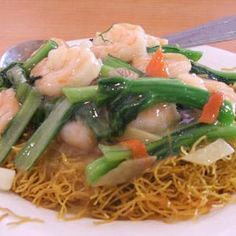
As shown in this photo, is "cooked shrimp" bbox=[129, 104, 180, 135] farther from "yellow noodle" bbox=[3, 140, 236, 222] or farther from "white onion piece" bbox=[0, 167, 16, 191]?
"white onion piece" bbox=[0, 167, 16, 191]

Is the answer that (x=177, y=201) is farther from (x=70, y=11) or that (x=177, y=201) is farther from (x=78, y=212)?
(x=70, y=11)

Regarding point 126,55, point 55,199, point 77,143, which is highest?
point 126,55

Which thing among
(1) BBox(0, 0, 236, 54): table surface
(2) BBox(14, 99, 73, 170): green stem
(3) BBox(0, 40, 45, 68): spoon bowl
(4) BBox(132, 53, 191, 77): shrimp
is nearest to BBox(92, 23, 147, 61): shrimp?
(4) BBox(132, 53, 191, 77): shrimp

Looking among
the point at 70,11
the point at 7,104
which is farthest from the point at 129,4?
the point at 7,104

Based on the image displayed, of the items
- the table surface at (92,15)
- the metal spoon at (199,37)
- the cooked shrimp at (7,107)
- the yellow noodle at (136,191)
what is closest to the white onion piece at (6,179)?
the yellow noodle at (136,191)

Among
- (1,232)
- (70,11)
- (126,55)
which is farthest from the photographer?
(70,11)

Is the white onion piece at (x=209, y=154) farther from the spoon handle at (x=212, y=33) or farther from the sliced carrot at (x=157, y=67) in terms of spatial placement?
the spoon handle at (x=212, y=33)

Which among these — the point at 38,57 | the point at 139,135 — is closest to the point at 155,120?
the point at 139,135
